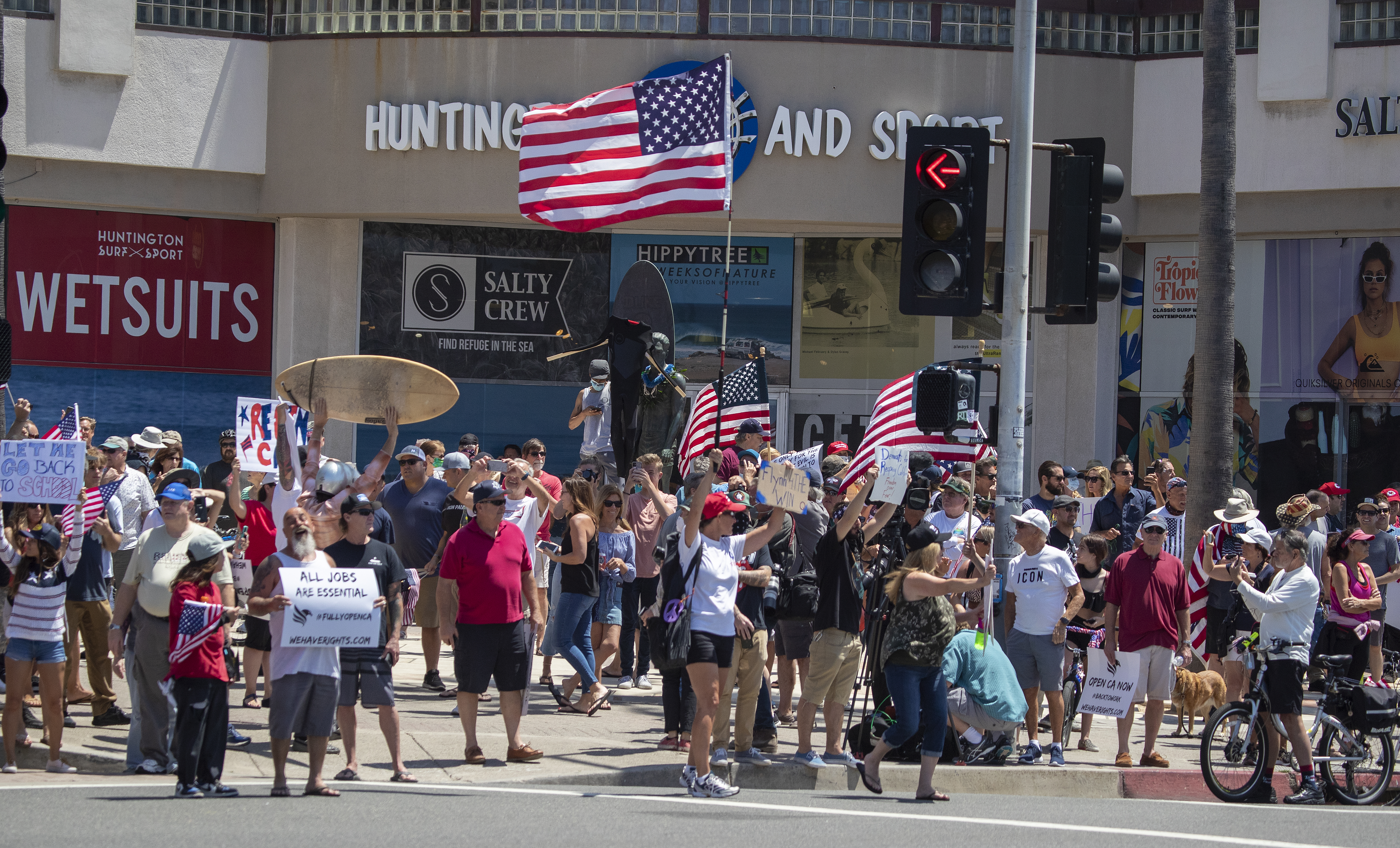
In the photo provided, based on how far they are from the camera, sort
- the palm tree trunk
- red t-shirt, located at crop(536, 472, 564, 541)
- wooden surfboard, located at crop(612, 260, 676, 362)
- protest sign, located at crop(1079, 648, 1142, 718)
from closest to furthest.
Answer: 1. protest sign, located at crop(1079, 648, 1142, 718)
2. red t-shirt, located at crop(536, 472, 564, 541)
3. wooden surfboard, located at crop(612, 260, 676, 362)
4. the palm tree trunk

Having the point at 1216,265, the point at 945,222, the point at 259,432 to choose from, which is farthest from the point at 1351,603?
the point at 259,432

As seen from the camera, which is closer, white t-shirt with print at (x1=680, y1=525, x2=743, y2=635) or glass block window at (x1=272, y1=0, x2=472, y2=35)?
white t-shirt with print at (x1=680, y1=525, x2=743, y2=635)

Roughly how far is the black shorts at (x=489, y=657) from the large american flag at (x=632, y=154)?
4675 millimetres

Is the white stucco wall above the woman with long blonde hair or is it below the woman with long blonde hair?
above

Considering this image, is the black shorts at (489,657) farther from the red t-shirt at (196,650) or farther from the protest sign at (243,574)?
the protest sign at (243,574)

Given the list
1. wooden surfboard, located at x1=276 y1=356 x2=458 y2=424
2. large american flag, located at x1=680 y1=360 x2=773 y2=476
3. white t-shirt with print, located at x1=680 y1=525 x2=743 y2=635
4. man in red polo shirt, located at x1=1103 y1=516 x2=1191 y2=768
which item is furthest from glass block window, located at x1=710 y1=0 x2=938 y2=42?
white t-shirt with print, located at x1=680 y1=525 x2=743 y2=635

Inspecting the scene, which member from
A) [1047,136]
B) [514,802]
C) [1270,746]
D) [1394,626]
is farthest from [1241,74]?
[514,802]

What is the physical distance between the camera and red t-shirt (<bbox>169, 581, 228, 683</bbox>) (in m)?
8.52

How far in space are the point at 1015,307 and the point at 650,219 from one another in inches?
368

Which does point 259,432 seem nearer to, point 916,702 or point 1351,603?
point 916,702

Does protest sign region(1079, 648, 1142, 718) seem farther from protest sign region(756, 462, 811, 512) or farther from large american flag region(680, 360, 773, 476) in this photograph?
large american flag region(680, 360, 773, 476)

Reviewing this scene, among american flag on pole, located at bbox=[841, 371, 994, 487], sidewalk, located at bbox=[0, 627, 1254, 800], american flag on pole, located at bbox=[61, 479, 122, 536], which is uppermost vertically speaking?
american flag on pole, located at bbox=[841, 371, 994, 487]

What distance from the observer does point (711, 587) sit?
9227 millimetres

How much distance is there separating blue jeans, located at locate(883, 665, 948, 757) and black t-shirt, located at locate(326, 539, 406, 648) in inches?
122
